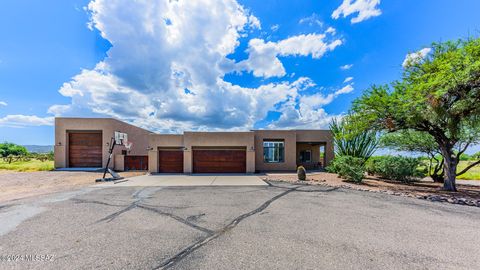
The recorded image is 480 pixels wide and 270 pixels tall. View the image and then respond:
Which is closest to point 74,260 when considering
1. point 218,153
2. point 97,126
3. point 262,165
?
point 218,153

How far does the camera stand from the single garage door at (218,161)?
16.1m

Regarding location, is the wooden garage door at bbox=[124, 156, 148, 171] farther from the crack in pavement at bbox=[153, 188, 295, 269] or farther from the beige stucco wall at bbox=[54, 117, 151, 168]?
the crack in pavement at bbox=[153, 188, 295, 269]

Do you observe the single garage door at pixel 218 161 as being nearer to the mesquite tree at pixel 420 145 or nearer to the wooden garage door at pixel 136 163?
the wooden garage door at pixel 136 163

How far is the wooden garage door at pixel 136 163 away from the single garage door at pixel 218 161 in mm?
5300

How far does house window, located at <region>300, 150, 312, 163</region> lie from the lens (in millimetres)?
20175

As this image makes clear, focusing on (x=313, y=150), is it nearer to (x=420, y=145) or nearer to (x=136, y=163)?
(x=420, y=145)

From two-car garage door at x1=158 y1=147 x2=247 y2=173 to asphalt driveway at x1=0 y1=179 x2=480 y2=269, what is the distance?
8.92m

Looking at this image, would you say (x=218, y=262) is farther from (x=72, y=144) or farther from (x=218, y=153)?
(x=72, y=144)

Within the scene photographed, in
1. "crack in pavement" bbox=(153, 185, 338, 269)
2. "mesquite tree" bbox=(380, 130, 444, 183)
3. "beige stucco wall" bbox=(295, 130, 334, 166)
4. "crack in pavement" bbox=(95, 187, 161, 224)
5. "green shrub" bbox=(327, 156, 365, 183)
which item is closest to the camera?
"crack in pavement" bbox=(153, 185, 338, 269)

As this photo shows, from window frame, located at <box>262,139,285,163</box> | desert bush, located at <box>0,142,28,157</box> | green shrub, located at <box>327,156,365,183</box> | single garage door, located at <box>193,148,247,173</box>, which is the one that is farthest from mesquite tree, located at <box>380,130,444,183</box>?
desert bush, located at <box>0,142,28,157</box>

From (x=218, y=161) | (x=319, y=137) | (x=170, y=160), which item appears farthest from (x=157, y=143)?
(x=319, y=137)

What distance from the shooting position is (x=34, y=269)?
3020mm

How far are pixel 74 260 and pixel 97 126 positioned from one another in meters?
17.9

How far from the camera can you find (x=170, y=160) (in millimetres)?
16219
